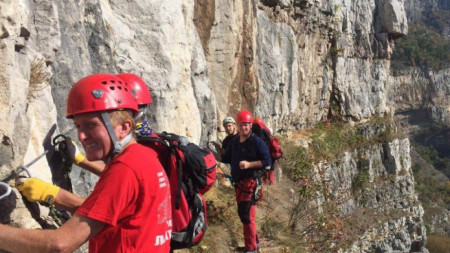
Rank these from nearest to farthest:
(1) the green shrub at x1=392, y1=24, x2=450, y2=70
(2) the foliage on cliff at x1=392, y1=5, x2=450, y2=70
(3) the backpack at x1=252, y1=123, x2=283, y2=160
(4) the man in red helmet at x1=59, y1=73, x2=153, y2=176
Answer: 1. (4) the man in red helmet at x1=59, y1=73, x2=153, y2=176
2. (3) the backpack at x1=252, y1=123, x2=283, y2=160
3. (1) the green shrub at x1=392, y1=24, x2=450, y2=70
4. (2) the foliage on cliff at x1=392, y1=5, x2=450, y2=70

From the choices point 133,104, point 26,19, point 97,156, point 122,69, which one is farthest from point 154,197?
point 122,69

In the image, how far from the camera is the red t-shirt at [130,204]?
64.7 inches

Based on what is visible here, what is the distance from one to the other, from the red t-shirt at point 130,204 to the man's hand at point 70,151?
1.18m

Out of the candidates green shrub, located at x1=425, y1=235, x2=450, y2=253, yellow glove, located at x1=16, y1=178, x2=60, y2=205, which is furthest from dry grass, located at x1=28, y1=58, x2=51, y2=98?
green shrub, located at x1=425, y1=235, x2=450, y2=253

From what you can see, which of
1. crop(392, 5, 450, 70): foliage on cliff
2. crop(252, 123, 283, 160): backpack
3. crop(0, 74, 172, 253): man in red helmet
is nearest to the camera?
crop(0, 74, 172, 253): man in red helmet

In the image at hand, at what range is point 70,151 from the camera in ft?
9.61

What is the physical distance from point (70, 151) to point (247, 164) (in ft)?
8.25

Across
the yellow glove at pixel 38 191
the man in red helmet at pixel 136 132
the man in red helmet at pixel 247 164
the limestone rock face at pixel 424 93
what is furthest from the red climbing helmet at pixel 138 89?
the limestone rock face at pixel 424 93

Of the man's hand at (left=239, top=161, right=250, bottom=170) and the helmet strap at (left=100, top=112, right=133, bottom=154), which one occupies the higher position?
the helmet strap at (left=100, top=112, right=133, bottom=154)

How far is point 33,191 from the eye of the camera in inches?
91.1

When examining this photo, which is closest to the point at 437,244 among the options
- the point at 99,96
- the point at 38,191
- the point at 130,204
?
the point at 38,191

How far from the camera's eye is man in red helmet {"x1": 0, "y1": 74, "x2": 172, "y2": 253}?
5.28 feet

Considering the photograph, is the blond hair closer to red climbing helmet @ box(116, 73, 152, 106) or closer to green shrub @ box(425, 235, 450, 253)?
red climbing helmet @ box(116, 73, 152, 106)

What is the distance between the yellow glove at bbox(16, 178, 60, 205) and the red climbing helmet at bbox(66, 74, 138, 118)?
606mm
